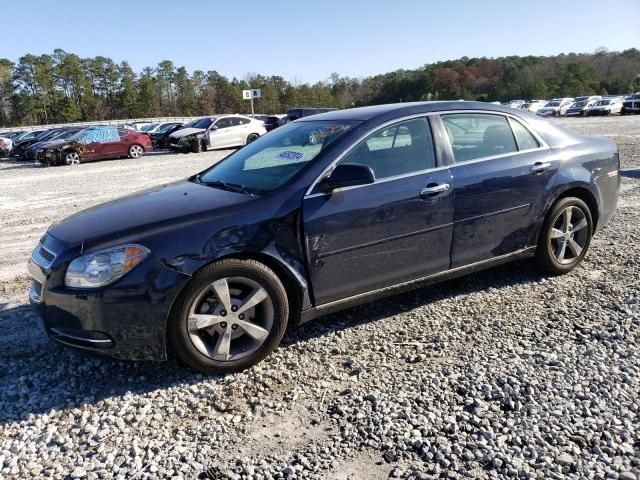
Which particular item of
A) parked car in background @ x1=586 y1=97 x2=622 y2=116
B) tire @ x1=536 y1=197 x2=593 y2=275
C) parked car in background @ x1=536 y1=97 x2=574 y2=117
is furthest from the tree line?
tire @ x1=536 y1=197 x2=593 y2=275

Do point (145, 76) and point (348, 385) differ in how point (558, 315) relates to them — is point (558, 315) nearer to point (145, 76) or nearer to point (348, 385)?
point (348, 385)

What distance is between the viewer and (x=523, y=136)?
178 inches

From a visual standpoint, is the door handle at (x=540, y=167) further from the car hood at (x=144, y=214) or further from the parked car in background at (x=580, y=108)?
the parked car in background at (x=580, y=108)

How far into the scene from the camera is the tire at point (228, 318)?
313cm

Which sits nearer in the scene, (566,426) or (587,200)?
(566,426)

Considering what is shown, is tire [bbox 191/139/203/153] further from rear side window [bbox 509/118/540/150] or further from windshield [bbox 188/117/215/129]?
rear side window [bbox 509/118/540/150]

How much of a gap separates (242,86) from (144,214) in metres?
96.3

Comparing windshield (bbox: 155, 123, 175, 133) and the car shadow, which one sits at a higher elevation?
windshield (bbox: 155, 123, 175, 133)

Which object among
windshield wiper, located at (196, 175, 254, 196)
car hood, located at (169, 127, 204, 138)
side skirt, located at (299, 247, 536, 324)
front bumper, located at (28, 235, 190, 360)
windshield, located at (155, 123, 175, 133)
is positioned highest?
windshield, located at (155, 123, 175, 133)

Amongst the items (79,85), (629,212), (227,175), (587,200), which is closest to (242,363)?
(227,175)

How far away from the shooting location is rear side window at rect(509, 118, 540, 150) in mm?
4492

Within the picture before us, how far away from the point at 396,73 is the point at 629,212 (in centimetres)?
12104

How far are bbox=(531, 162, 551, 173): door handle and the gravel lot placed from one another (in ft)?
3.32

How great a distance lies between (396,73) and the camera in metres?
121
